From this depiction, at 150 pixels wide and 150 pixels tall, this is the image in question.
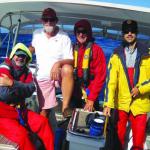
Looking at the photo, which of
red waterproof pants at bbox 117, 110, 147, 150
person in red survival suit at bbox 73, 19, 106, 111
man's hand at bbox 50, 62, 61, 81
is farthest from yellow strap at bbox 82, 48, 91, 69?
red waterproof pants at bbox 117, 110, 147, 150

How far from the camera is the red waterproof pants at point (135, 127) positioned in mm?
4957

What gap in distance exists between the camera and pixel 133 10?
18.9ft

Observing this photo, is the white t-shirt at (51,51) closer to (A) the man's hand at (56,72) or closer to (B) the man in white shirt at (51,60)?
(B) the man in white shirt at (51,60)

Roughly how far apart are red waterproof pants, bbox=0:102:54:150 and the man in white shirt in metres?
0.55

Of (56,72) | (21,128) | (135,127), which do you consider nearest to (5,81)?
(21,128)

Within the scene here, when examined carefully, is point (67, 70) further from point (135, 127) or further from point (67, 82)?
point (135, 127)

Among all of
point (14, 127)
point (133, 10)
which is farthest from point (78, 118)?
point (133, 10)

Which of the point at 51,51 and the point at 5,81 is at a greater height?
the point at 51,51

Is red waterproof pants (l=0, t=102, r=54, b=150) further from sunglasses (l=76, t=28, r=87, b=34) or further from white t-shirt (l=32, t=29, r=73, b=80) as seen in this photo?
sunglasses (l=76, t=28, r=87, b=34)

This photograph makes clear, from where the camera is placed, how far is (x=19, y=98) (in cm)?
480

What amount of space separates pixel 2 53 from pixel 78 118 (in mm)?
3952

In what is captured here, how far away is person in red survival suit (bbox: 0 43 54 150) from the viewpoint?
14.9ft

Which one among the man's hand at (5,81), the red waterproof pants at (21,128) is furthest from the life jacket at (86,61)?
the man's hand at (5,81)

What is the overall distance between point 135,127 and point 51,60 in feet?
4.16
